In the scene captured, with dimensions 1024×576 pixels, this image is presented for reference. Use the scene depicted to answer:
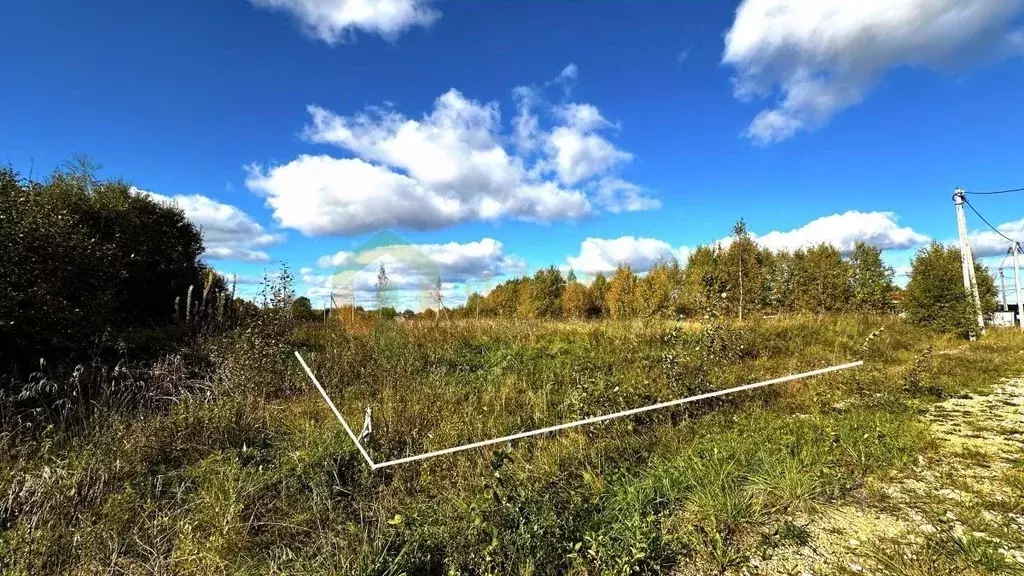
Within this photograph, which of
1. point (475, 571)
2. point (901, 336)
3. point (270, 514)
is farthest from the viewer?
point (901, 336)

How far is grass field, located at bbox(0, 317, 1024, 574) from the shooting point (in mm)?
2528

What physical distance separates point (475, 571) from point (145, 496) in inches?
92.0

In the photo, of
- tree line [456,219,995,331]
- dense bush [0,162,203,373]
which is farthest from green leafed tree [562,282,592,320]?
dense bush [0,162,203,373]

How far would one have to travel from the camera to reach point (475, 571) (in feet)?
8.23

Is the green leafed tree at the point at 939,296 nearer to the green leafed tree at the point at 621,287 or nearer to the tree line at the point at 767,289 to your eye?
the tree line at the point at 767,289

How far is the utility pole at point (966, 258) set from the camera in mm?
14156

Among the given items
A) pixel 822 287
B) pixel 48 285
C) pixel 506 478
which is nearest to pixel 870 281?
pixel 822 287

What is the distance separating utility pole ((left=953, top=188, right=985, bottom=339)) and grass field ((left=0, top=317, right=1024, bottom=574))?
35.1 ft

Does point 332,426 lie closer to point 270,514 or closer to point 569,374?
point 270,514

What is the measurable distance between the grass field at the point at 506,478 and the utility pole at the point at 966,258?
10698 millimetres

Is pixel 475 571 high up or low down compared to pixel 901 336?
down

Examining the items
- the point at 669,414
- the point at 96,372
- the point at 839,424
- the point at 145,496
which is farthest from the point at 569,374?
the point at 96,372

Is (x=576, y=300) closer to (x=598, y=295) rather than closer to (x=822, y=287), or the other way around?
(x=598, y=295)

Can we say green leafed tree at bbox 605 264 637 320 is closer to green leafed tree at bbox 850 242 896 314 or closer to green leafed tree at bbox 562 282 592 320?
green leafed tree at bbox 562 282 592 320
